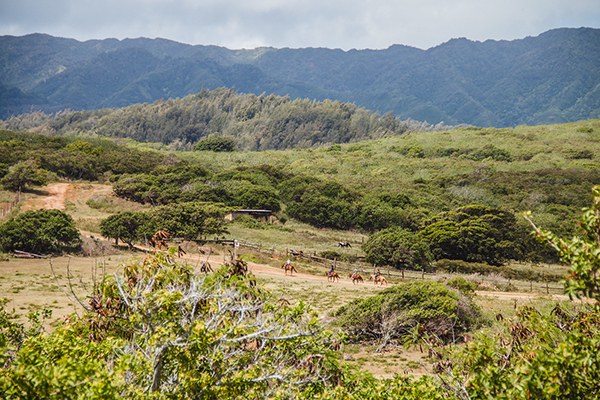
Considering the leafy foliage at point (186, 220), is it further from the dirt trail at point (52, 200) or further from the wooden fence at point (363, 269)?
the dirt trail at point (52, 200)

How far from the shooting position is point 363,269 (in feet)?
→ 86.3

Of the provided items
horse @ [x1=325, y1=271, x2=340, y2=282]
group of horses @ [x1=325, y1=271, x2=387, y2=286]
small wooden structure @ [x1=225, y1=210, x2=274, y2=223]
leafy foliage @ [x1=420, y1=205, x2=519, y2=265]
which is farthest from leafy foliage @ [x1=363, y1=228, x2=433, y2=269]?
small wooden structure @ [x1=225, y1=210, x2=274, y2=223]

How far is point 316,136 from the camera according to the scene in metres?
120

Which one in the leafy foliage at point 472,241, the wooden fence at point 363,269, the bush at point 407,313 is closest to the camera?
the bush at point 407,313

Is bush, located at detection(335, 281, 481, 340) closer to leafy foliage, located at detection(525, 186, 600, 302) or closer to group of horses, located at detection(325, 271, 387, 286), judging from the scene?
group of horses, located at detection(325, 271, 387, 286)

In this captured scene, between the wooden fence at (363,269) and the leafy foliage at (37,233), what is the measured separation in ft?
31.6

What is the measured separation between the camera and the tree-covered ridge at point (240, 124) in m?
118

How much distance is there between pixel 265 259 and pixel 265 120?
10336 cm

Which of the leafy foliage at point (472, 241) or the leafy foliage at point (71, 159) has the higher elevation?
the leafy foliage at point (71, 159)

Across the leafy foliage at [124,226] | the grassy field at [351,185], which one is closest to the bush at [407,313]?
the grassy field at [351,185]

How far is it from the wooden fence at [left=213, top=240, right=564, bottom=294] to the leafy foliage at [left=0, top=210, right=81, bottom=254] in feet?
31.6

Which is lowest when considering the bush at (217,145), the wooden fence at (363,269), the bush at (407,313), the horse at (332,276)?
the wooden fence at (363,269)

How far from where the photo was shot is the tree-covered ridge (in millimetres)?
118000

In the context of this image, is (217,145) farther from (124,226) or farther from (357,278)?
(357,278)
